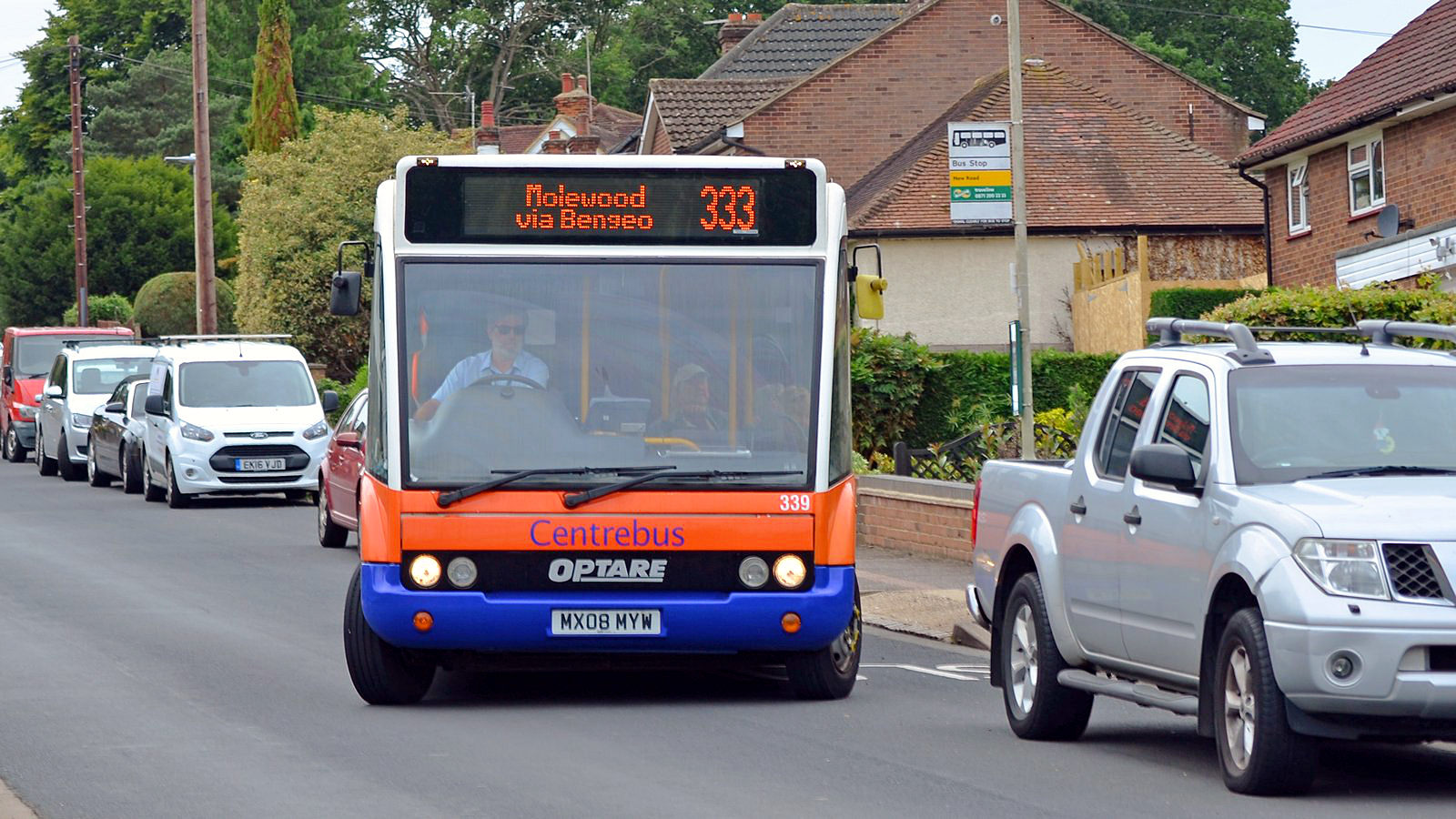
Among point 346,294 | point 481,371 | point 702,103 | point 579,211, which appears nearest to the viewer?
point 481,371

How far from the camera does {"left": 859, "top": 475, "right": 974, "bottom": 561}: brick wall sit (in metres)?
19.4

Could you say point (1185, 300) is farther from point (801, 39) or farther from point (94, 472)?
point (801, 39)

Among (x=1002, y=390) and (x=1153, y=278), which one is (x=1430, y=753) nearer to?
(x=1002, y=390)

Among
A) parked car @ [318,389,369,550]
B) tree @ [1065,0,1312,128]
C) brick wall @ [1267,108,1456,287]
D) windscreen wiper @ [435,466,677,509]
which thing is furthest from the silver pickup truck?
tree @ [1065,0,1312,128]

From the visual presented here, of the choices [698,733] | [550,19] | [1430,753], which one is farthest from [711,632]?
[550,19]

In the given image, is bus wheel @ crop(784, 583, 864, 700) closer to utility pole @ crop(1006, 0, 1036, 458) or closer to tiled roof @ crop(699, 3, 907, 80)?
utility pole @ crop(1006, 0, 1036, 458)

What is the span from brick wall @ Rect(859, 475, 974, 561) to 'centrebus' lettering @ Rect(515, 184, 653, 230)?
8384mm

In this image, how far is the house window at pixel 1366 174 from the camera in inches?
1326

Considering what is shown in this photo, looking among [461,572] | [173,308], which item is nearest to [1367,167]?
[461,572]

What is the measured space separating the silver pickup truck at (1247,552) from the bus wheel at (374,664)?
110 inches

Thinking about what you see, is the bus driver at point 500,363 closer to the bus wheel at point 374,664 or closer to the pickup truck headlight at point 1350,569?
the bus wheel at point 374,664

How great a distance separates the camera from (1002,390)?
1294 inches

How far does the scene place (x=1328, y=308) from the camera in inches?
710

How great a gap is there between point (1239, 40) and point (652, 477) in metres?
78.4
